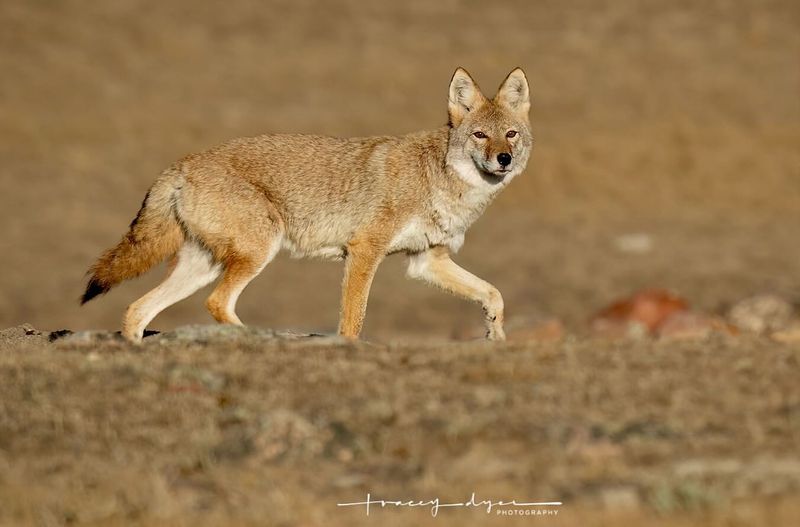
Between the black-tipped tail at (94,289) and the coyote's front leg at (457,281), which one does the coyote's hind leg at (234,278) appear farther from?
the coyote's front leg at (457,281)

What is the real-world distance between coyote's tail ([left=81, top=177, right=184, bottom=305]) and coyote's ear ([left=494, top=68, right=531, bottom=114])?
10.5ft

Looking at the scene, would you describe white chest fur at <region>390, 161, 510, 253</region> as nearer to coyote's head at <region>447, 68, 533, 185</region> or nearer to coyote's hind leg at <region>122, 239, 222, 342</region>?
coyote's head at <region>447, 68, 533, 185</region>

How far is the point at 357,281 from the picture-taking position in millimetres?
11203

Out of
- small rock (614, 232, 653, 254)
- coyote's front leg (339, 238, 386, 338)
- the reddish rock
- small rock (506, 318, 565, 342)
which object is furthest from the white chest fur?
small rock (614, 232, 653, 254)

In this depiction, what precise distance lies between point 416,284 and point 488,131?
12412 mm

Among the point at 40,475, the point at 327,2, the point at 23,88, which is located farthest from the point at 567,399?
the point at 327,2

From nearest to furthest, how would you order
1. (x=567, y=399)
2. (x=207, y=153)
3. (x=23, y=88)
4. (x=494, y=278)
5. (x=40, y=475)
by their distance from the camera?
(x=40, y=475)
(x=567, y=399)
(x=207, y=153)
(x=494, y=278)
(x=23, y=88)

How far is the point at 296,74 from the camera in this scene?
3734cm

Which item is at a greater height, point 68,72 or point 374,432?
point 68,72

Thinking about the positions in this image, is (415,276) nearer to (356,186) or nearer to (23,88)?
(356,186)

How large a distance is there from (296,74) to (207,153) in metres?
26.3

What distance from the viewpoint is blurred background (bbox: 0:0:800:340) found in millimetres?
23375

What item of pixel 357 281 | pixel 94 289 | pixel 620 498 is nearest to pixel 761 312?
pixel 357 281

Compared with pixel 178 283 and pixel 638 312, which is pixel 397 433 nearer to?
pixel 178 283
